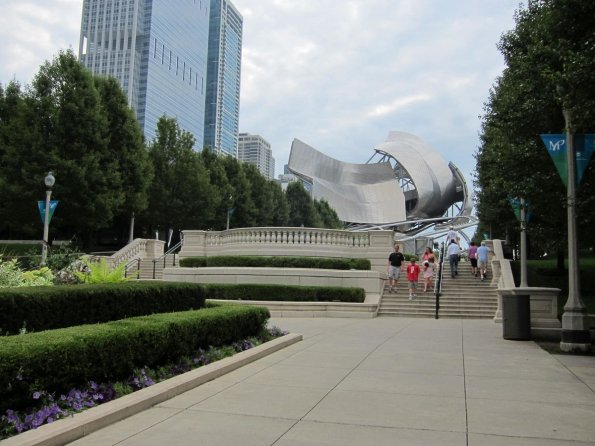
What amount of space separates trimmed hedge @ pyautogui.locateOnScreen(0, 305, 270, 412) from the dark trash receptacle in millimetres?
6979

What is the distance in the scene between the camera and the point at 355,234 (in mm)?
25500

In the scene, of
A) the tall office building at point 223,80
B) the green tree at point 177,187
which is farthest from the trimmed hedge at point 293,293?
the tall office building at point 223,80

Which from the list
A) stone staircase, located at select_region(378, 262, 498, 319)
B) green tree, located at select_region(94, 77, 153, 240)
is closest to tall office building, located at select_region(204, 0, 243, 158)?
green tree, located at select_region(94, 77, 153, 240)

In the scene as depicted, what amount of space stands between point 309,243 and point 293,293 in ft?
18.0

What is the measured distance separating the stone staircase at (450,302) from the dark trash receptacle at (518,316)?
6.39 metres

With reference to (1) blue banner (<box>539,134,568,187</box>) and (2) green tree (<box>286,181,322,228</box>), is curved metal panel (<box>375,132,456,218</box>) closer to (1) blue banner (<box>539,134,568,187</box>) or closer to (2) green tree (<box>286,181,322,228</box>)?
(2) green tree (<box>286,181,322,228</box>)

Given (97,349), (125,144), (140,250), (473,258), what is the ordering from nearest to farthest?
(97,349) → (473,258) → (140,250) → (125,144)

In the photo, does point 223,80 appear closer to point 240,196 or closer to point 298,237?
point 240,196

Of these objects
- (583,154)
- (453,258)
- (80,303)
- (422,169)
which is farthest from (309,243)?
(422,169)

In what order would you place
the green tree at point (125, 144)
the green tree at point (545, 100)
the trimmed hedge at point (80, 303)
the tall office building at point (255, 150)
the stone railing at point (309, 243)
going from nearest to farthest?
the trimmed hedge at point (80, 303) < the green tree at point (545, 100) < the stone railing at point (309, 243) < the green tree at point (125, 144) < the tall office building at point (255, 150)

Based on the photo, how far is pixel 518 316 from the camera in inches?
480

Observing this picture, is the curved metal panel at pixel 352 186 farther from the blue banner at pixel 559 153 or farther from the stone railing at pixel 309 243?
the blue banner at pixel 559 153

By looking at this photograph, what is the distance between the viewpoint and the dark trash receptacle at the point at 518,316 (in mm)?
12123

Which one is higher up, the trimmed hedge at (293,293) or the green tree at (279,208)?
the green tree at (279,208)
